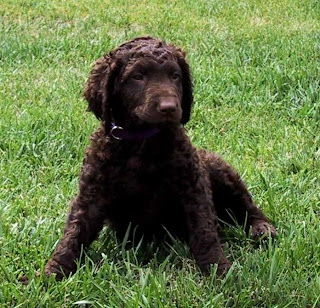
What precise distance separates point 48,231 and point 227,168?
112cm

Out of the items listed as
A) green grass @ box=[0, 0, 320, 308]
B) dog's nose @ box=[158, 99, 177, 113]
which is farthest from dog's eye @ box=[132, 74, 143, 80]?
green grass @ box=[0, 0, 320, 308]

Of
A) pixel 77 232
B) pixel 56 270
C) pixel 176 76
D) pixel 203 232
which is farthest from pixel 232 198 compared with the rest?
pixel 56 270

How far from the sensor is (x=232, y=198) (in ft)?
14.0

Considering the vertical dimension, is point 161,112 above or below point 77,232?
above

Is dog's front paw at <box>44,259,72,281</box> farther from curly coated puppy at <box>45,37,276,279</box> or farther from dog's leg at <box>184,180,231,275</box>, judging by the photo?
dog's leg at <box>184,180,231,275</box>

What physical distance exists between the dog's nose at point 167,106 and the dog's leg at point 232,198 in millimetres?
952

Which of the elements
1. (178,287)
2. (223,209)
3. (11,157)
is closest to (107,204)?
(178,287)

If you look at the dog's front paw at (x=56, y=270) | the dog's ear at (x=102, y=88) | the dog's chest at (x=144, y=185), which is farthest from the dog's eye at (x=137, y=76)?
the dog's front paw at (x=56, y=270)

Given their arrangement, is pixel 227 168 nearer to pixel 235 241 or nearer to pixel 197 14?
pixel 235 241

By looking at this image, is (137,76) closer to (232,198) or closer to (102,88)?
(102,88)

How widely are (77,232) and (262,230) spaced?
1054 millimetres

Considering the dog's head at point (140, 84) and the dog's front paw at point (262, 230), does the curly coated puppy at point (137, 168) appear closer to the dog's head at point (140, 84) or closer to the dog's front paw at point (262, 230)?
the dog's head at point (140, 84)

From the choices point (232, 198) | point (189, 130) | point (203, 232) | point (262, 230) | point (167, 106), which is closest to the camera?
point (167, 106)

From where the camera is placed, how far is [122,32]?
8.74 m
